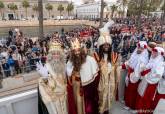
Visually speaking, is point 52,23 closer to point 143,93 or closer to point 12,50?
point 12,50

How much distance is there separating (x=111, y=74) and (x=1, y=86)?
581 cm

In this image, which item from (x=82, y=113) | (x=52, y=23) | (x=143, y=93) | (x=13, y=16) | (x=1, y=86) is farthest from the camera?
(x=13, y=16)

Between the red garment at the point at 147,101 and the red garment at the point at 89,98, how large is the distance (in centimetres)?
79

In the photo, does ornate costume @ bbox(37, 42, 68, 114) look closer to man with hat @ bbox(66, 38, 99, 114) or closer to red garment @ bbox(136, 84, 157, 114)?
man with hat @ bbox(66, 38, 99, 114)

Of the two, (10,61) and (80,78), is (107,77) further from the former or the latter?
(10,61)

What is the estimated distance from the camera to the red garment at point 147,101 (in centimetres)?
389

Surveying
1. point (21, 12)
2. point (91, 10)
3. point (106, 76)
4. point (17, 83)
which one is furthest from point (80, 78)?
point (91, 10)

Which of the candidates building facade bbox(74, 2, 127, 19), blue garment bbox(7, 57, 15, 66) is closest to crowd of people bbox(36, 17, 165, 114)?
blue garment bbox(7, 57, 15, 66)

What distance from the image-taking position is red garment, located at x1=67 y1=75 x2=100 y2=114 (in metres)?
3.57

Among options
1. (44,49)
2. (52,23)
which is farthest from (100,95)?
(52,23)

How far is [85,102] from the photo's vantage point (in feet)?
12.1

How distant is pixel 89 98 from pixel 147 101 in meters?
1.05

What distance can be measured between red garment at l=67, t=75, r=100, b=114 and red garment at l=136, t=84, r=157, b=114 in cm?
79

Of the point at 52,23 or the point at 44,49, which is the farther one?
the point at 52,23
